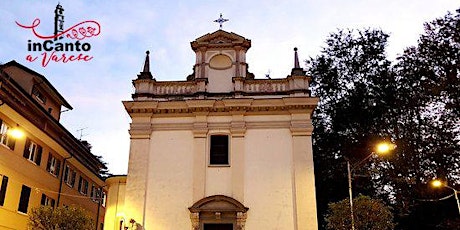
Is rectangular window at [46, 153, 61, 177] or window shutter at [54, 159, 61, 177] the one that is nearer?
rectangular window at [46, 153, 61, 177]

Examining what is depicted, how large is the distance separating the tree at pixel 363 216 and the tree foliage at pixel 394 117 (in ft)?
23.5

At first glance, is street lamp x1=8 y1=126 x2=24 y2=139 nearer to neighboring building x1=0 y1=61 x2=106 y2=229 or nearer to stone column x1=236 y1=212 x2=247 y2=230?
neighboring building x1=0 y1=61 x2=106 y2=229

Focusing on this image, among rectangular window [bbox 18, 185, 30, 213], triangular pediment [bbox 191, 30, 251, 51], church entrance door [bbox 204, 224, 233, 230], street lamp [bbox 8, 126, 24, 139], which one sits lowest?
church entrance door [bbox 204, 224, 233, 230]

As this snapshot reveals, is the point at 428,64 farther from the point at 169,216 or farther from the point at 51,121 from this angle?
the point at 51,121

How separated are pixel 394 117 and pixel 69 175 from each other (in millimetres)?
21383

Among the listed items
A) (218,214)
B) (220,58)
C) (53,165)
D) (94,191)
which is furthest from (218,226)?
(94,191)

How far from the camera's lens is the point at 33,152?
940 inches

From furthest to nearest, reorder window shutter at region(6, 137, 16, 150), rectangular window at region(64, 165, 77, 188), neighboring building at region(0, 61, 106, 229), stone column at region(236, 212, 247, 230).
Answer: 1. rectangular window at region(64, 165, 77, 188)
2. window shutter at region(6, 137, 16, 150)
3. neighboring building at region(0, 61, 106, 229)
4. stone column at region(236, 212, 247, 230)

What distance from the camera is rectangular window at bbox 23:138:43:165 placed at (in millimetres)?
23031

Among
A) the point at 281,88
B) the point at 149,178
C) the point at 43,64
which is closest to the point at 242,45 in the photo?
the point at 281,88

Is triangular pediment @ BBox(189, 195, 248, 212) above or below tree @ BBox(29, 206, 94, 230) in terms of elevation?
above

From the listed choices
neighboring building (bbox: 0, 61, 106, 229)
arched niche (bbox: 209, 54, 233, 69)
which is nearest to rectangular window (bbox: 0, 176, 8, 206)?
neighboring building (bbox: 0, 61, 106, 229)

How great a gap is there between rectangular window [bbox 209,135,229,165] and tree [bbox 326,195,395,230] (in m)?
5.48

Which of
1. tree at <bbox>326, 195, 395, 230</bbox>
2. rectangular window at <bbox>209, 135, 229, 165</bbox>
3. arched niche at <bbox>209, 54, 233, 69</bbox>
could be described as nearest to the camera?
tree at <bbox>326, 195, 395, 230</bbox>
